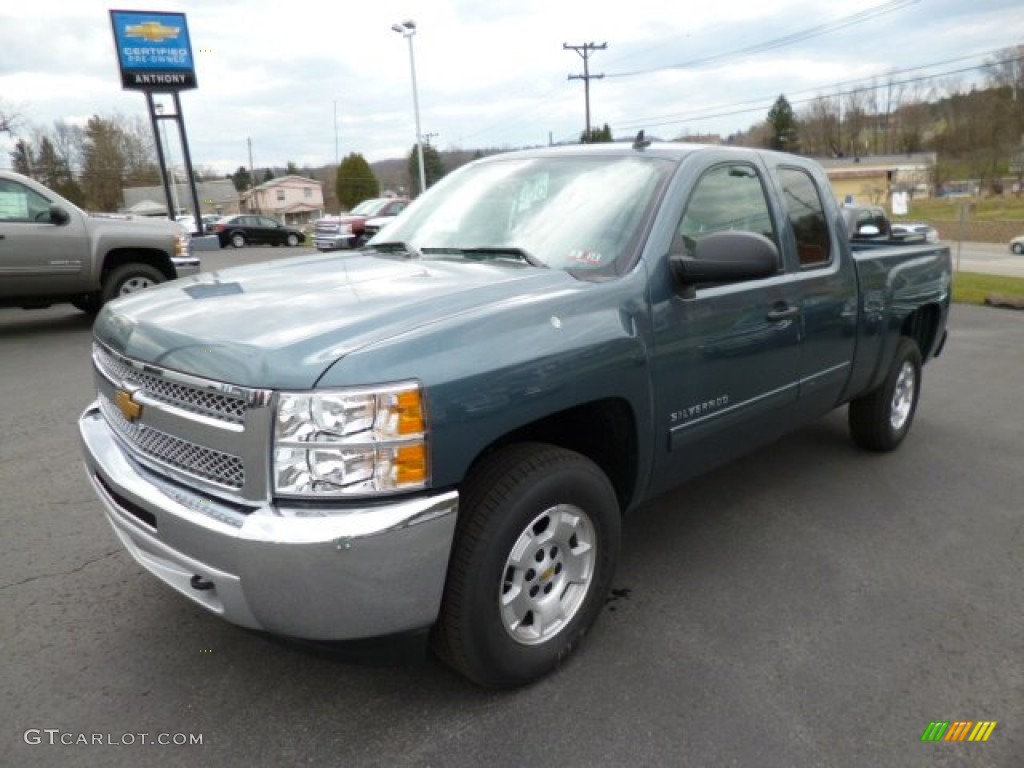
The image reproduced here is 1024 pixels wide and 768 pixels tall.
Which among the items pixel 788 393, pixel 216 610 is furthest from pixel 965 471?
pixel 216 610

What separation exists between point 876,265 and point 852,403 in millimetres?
1011

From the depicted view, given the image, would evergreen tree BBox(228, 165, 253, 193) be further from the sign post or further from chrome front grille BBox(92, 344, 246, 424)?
chrome front grille BBox(92, 344, 246, 424)

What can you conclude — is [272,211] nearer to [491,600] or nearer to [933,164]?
[933,164]

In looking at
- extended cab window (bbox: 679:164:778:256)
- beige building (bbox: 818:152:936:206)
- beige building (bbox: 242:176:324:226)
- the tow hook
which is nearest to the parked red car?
extended cab window (bbox: 679:164:778:256)

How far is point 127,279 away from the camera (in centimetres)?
920

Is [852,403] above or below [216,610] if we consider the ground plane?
below

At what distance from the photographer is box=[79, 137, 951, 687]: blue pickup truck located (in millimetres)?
2006

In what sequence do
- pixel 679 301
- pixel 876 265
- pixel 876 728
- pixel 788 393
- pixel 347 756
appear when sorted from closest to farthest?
pixel 347 756 → pixel 876 728 → pixel 679 301 → pixel 788 393 → pixel 876 265

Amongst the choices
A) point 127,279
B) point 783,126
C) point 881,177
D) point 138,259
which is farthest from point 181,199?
point 783,126

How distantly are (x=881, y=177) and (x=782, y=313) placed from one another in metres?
73.0

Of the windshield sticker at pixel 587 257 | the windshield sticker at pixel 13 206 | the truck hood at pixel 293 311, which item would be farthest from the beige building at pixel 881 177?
the truck hood at pixel 293 311

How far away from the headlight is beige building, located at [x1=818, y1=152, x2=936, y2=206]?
59309mm

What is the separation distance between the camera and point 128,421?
98.7 inches

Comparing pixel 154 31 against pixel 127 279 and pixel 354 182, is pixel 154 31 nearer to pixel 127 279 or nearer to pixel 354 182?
pixel 127 279
